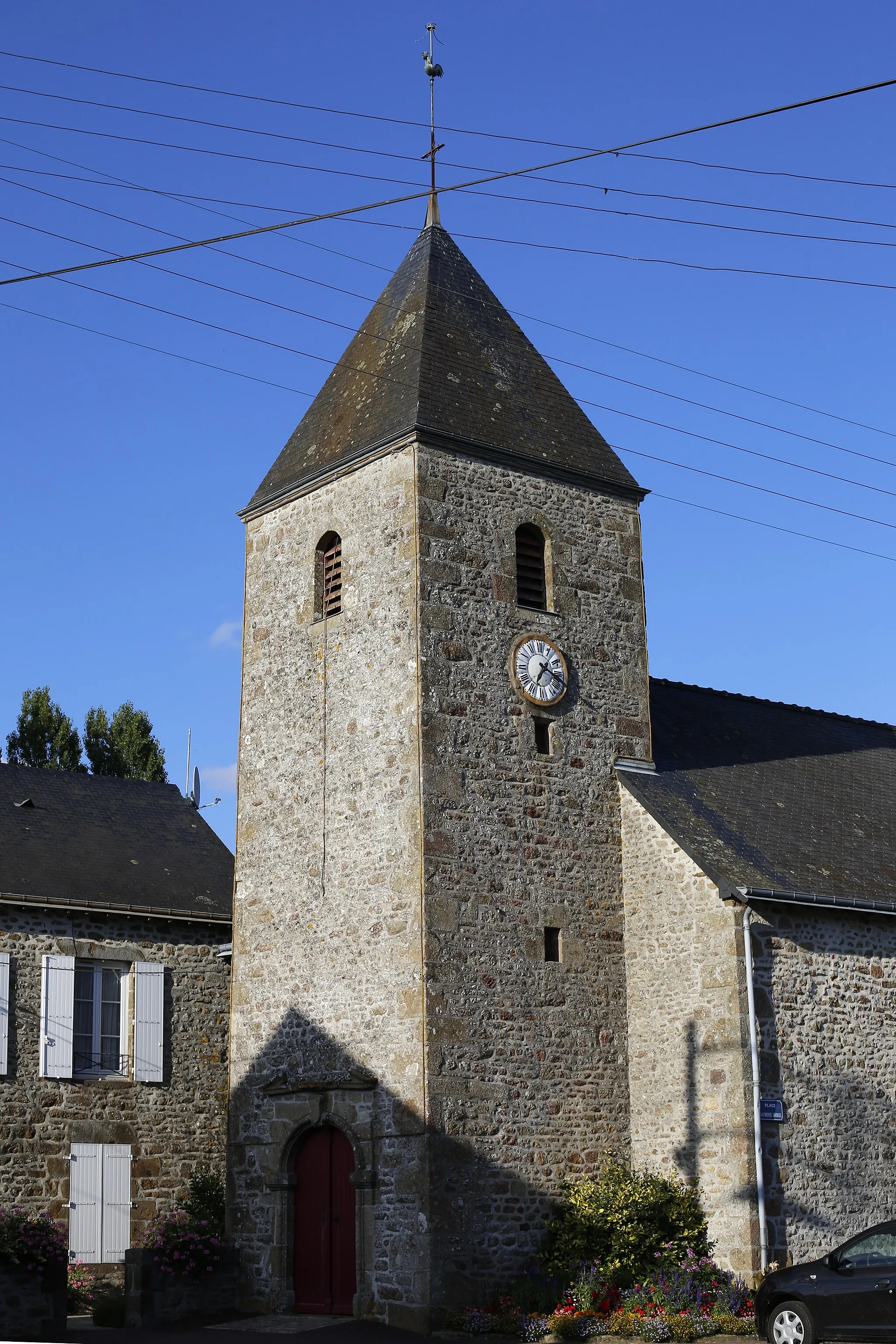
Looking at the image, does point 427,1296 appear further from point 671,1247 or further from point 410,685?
point 410,685

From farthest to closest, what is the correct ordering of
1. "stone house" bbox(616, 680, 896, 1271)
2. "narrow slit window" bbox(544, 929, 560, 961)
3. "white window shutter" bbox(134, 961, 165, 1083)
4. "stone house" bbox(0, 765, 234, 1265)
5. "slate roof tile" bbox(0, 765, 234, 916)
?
"slate roof tile" bbox(0, 765, 234, 916) → "white window shutter" bbox(134, 961, 165, 1083) → "stone house" bbox(0, 765, 234, 1265) → "narrow slit window" bbox(544, 929, 560, 961) → "stone house" bbox(616, 680, 896, 1271)

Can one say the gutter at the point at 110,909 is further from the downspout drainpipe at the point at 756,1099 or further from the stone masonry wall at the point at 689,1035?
the downspout drainpipe at the point at 756,1099

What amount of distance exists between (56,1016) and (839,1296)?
10215 mm

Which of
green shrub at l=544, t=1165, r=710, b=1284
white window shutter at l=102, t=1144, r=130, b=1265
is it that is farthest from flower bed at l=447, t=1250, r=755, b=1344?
white window shutter at l=102, t=1144, r=130, b=1265

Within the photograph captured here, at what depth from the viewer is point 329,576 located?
19.2 m

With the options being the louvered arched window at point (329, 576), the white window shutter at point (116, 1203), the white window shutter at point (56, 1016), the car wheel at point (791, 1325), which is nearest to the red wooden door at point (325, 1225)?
the white window shutter at point (116, 1203)

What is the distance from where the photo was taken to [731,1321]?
14.8 meters

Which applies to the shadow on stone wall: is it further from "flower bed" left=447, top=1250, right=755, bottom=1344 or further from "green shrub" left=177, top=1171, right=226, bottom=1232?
"green shrub" left=177, top=1171, right=226, bottom=1232

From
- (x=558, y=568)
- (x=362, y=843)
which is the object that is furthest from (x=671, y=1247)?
(x=558, y=568)

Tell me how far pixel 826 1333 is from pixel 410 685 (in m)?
A: 7.57

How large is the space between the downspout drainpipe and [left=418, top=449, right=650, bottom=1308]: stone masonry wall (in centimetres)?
186

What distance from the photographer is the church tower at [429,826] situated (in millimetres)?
16250

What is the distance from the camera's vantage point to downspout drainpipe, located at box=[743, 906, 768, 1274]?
1556 centimetres

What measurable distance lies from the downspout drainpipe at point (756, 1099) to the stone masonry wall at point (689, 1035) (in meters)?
0.05
